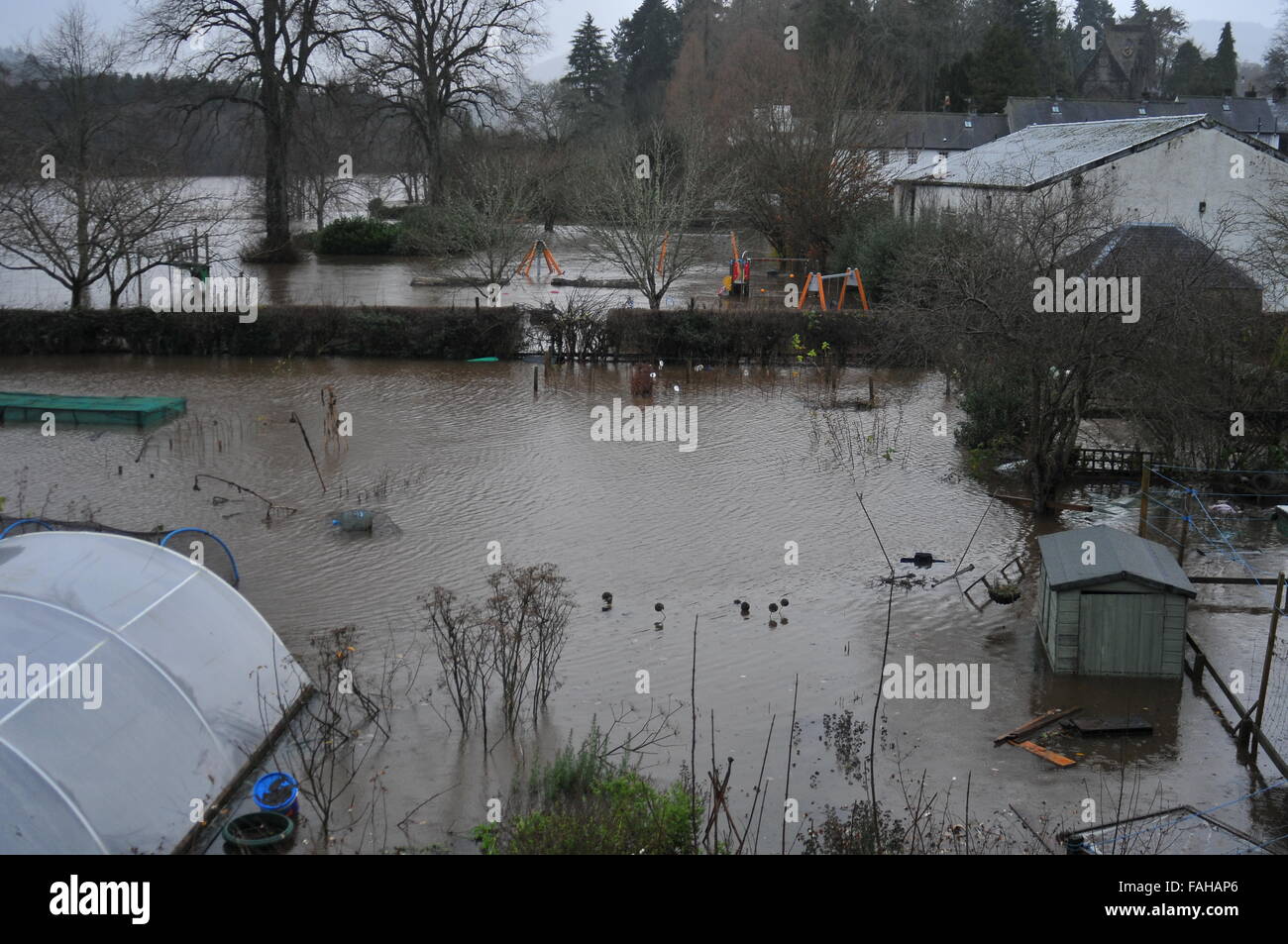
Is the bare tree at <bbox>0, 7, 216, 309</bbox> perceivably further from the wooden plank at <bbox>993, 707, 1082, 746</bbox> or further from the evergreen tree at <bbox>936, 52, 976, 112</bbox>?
the evergreen tree at <bbox>936, 52, 976, 112</bbox>

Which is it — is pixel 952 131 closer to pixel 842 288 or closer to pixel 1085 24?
pixel 842 288

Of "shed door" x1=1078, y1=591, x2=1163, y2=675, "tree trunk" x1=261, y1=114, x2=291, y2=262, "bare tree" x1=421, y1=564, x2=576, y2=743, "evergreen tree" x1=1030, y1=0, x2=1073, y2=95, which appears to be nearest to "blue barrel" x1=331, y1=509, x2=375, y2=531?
"bare tree" x1=421, y1=564, x2=576, y2=743

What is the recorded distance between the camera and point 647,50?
254 ft

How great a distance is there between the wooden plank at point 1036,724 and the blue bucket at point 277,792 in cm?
585

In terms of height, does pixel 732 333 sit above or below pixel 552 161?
below

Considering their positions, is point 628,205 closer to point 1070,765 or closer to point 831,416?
point 831,416

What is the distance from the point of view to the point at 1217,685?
11086 mm

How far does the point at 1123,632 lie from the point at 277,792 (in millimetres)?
7989

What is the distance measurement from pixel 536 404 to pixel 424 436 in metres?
3.17
